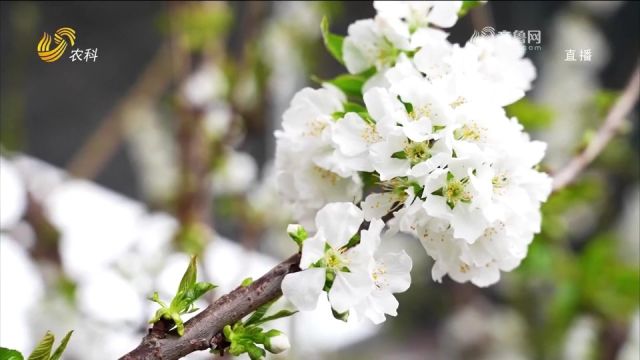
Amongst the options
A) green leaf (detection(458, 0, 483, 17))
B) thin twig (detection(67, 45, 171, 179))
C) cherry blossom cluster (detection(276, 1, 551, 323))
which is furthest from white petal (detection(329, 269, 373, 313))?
thin twig (detection(67, 45, 171, 179))

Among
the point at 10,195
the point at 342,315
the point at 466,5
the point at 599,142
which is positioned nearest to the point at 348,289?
the point at 342,315

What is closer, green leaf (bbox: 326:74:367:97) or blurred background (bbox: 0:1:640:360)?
green leaf (bbox: 326:74:367:97)

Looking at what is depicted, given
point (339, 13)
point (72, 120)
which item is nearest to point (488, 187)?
point (339, 13)

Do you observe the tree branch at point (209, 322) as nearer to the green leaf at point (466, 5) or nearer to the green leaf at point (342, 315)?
the green leaf at point (342, 315)

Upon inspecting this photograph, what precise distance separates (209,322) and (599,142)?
40cm

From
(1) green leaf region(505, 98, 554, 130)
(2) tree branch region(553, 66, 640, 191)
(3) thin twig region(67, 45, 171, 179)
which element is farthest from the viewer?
(3) thin twig region(67, 45, 171, 179)

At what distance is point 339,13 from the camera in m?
0.87

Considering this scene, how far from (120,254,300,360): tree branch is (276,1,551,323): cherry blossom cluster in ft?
0.04

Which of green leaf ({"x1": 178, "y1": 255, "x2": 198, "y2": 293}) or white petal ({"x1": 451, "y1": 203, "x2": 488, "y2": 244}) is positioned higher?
green leaf ({"x1": 178, "y1": 255, "x2": 198, "y2": 293})

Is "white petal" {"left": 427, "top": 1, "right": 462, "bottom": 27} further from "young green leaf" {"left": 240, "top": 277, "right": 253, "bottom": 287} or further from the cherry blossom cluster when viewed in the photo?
"young green leaf" {"left": 240, "top": 277, "right": 253, "bottom": 287}

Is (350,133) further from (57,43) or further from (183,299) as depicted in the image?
(57,43)

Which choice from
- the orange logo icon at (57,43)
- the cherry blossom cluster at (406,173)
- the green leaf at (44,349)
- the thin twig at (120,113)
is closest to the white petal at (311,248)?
the cherry blossom cluster at (406,173)

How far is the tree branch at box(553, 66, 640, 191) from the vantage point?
541 millimetres

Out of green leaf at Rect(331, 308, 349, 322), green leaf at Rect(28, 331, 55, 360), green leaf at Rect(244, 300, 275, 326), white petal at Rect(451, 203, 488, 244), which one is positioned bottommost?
white petal at Rect(451, 203, 488, 244)
